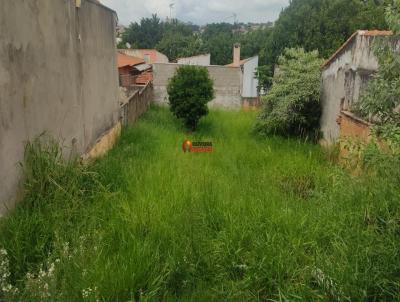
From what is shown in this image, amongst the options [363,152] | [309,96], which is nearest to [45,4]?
[363,152]

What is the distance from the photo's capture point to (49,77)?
15.7 feet

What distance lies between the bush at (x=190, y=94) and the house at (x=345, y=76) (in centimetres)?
427

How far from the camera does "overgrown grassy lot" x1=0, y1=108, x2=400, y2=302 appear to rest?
2832 mm

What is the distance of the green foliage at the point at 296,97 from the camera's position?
33.1 feet

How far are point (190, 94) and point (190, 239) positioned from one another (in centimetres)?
947

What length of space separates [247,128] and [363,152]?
29.2ft

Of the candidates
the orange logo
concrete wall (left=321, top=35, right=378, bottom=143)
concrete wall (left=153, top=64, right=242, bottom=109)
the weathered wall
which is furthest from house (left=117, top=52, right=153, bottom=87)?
the weathered wall

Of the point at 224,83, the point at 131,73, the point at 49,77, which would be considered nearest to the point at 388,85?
the point at 49,77

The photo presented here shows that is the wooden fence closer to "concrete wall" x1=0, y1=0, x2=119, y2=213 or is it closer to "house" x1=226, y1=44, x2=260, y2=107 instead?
"concrete wall" x1=0, y1=0, x2=119, y2=213

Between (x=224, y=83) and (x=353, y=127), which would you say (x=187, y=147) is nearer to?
(x=353, y=127)

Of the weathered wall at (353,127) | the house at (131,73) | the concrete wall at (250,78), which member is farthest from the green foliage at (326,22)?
the weathered wall at (353,127)

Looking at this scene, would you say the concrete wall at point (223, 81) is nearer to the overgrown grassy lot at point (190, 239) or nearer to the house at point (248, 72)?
the house at point (248, 72)

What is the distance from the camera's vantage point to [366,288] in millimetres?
2717

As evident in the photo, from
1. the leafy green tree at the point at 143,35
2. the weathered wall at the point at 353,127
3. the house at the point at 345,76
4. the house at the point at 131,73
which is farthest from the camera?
the leafy green tree at the point at 143,35
